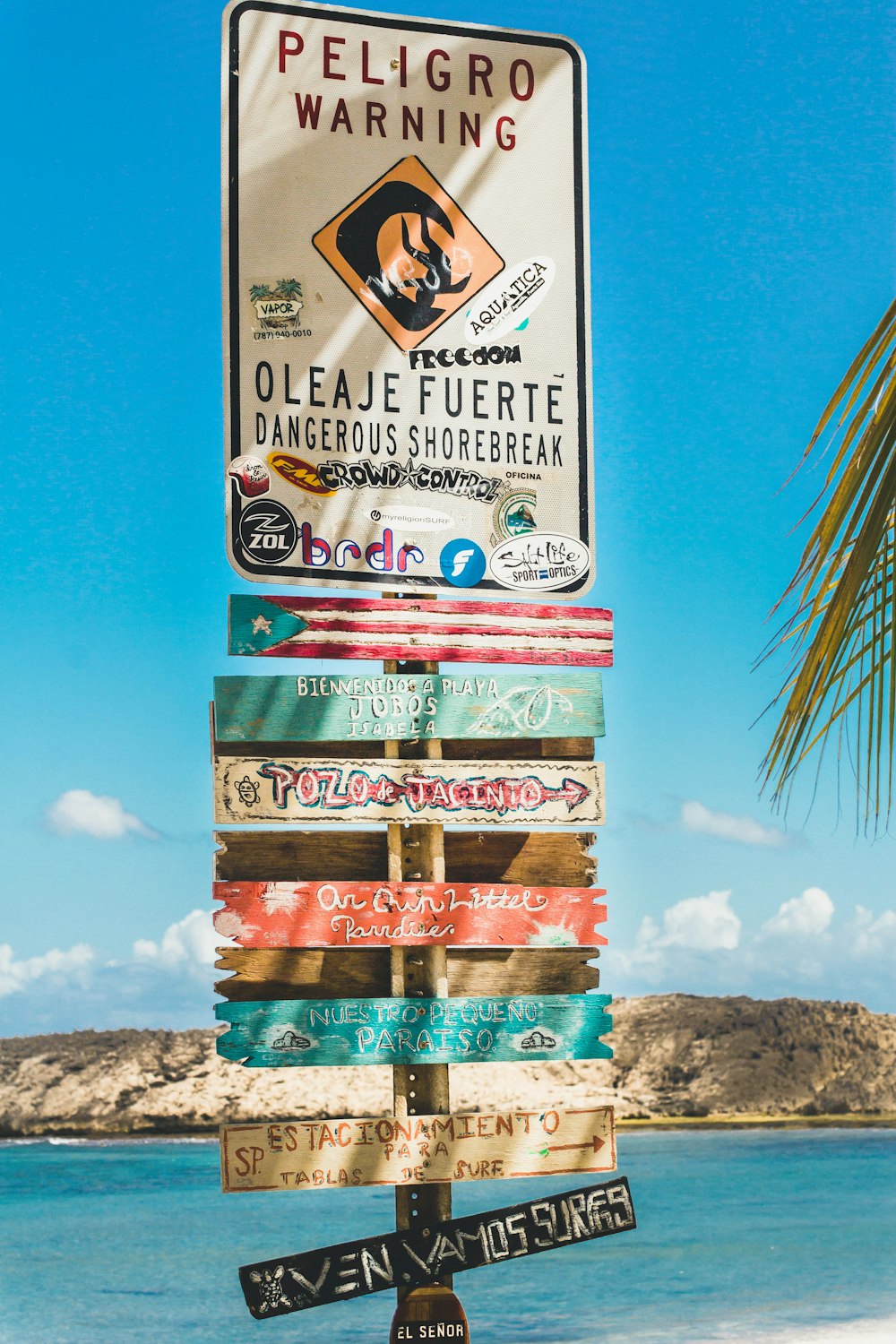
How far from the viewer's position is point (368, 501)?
3.52 m

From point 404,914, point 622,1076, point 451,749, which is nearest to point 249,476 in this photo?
point 451,749

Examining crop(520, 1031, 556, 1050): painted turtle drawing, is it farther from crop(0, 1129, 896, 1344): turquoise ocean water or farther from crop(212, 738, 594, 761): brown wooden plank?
crop(0, 1129, 896, 1344): turquoise ocean water

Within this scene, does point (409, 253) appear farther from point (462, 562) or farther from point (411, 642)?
point (411, 642)

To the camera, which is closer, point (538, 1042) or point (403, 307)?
point (538, 1042)

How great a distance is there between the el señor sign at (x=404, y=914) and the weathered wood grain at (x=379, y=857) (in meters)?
0.05

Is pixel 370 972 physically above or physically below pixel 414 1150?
above

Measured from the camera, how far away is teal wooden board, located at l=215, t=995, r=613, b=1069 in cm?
320

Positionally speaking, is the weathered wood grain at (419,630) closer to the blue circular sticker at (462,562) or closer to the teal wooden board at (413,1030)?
the blue circular sticker at (462,562)

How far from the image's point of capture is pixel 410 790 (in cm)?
337

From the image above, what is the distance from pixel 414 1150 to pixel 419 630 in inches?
48.7

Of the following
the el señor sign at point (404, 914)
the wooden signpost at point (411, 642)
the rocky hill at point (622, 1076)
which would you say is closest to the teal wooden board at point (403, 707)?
the wooden signpost at point (411, 642)

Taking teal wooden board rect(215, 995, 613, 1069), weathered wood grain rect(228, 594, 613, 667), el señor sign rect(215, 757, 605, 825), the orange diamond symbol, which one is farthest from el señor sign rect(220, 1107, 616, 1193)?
the orange diamond symbol

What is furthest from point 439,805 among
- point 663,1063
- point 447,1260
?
point 663,1063

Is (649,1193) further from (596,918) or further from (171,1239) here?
(596,918)
